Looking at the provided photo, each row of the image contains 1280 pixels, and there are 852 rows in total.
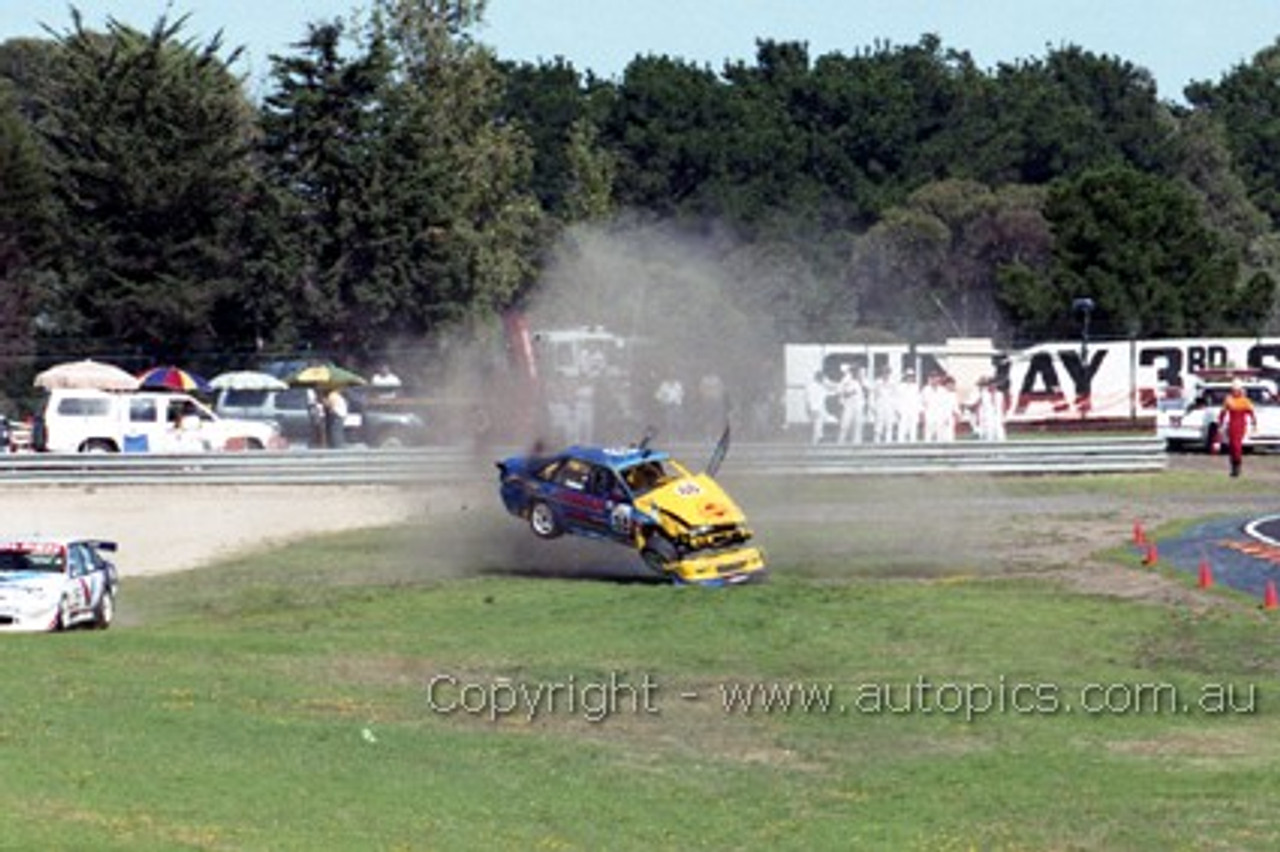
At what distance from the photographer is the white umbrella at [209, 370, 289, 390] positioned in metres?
60.6

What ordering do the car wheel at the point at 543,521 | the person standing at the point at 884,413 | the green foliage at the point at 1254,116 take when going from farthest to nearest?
the green foliage at the point at 1254,116 < the person standing at the point at 884,413 < the car wheel at the point at 543,521

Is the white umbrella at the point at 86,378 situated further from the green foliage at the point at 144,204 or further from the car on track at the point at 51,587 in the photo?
the car on track at the point at 51,587

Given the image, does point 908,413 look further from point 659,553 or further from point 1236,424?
point 659,553

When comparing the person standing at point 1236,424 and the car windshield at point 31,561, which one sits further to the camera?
the person standing at point 1236,424

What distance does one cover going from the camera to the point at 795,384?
61.7 metres

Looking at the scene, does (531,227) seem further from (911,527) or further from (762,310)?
(911,527)

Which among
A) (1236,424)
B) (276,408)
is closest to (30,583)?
(1236,424)

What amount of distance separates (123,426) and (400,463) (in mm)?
10067

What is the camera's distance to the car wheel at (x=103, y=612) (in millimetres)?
30242

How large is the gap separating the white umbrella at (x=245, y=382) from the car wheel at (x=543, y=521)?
23975 mm

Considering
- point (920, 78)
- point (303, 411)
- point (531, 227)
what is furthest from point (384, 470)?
point (920, 78)

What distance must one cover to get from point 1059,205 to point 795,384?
2998 centimetres

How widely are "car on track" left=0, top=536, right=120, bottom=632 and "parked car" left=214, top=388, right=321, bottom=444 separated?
2890 centimetres

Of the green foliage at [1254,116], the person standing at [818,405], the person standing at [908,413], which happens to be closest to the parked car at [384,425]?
the person standing at [818,405]
